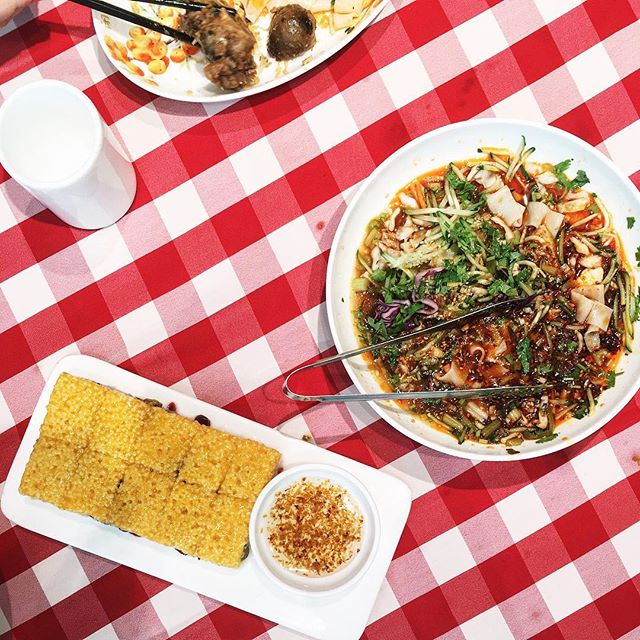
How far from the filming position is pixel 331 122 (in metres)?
2.58

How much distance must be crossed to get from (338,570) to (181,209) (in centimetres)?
151

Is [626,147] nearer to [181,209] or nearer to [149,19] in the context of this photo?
[181,209]

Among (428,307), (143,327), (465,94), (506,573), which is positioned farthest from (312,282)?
(506,573)

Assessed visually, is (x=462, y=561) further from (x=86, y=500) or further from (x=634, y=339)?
(x=86, y=500)

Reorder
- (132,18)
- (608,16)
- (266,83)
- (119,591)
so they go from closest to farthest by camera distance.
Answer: (132,18) → (266,83) → (608,16) → (119,591)

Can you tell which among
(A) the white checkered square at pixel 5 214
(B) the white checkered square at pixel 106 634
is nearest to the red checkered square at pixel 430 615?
(B) the white checkered square at pixel 106 634

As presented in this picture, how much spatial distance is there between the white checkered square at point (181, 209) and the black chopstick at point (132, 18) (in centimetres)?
54

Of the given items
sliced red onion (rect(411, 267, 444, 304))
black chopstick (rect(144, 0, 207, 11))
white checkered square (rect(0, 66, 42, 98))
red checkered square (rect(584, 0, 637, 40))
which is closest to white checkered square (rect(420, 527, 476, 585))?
sliced red onion (rect(411, 267, 444, 304))

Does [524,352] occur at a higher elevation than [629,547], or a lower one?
higher

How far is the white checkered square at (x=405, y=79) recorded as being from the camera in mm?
2561

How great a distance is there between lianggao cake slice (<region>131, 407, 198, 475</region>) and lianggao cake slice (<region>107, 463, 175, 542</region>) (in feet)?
0.18

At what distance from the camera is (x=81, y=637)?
265 cm

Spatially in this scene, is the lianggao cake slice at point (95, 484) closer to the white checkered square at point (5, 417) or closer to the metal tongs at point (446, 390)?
the white checkered square at point (5, 417)

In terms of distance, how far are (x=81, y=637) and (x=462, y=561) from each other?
62.0 inches
